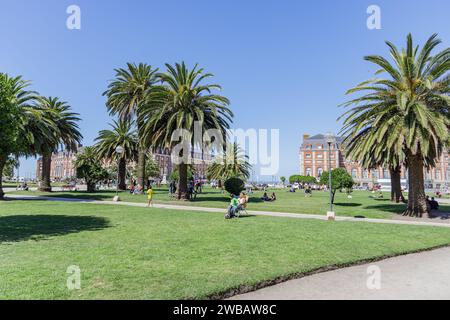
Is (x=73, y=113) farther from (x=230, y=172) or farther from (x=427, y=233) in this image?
(x=427, y=233)

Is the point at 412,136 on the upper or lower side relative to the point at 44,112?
lower

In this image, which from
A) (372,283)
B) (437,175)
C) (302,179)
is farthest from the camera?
(437,175)

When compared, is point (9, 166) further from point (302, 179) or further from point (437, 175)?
point (437, 175)

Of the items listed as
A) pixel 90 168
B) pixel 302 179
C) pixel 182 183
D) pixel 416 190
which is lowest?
pixel 416 190

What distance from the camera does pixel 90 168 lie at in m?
43.3

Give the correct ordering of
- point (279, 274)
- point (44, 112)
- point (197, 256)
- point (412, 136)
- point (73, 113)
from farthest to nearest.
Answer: point (73, 113), point (44, 112), point (412, 136), point (197, 256), point (279, 274)

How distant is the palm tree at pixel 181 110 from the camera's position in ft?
88.0

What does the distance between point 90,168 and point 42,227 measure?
109 feet

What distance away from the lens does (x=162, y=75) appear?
2828 cm

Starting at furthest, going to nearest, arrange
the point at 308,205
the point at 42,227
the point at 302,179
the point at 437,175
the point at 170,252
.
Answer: the point at 437,175 < the point at 302,179 < the point at 308,205 < the point at 42,227 < the point at 170,252

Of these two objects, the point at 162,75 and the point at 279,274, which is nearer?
the point at 279,274

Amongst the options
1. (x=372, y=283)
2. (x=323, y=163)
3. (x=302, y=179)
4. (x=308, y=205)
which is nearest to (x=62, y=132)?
(x=308, y=205)
